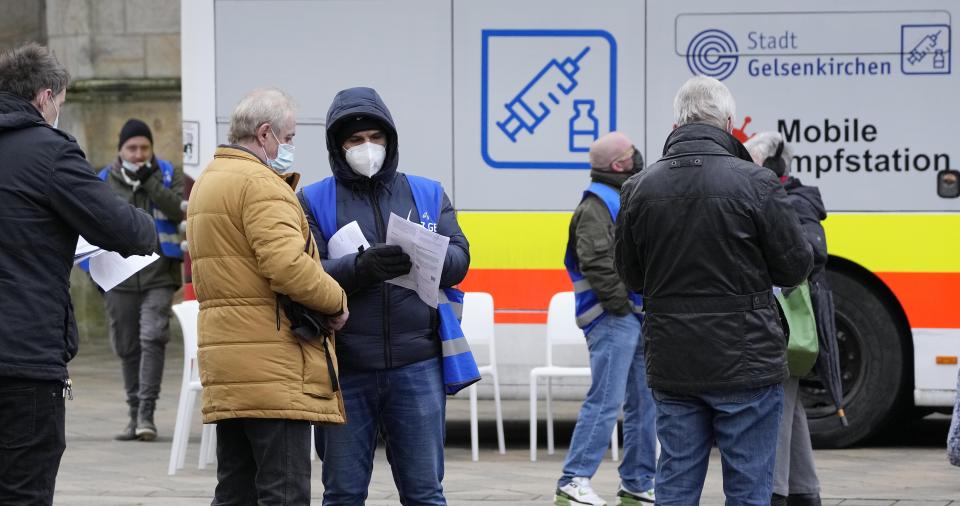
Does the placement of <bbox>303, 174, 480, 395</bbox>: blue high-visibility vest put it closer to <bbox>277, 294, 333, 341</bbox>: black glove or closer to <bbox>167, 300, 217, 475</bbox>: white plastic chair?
<bbox>277, 294, 333, 341</bbox>: black glove

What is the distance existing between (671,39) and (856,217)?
4.67ft

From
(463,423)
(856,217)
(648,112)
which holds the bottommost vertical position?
(463,423)

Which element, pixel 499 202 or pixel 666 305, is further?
pixel 499 202

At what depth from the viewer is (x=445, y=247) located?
4.99m

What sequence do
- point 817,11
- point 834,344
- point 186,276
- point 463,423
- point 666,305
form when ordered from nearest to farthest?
point 666,305
point 834,344
point 817,11
point 186,276
point 463,423

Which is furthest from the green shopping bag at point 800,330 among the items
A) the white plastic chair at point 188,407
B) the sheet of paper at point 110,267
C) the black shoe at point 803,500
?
the white plastic chair at point 188,407

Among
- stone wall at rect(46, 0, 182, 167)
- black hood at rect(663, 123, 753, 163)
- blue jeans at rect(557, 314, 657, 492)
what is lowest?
blue jeans at rect(557, 314, 657, 492)

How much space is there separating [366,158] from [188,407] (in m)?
3.87

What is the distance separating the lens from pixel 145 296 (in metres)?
9.70

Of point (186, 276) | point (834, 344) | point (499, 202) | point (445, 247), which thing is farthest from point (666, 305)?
point (186, 276)

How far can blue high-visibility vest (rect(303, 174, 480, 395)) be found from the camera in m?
5.12

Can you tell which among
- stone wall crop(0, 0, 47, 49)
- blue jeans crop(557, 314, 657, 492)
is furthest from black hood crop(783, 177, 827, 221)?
stone wall crop(0, 0, 47, 49)

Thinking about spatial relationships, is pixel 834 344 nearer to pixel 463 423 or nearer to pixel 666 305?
pixel 666 305

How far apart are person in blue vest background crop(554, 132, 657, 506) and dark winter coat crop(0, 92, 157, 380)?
3143 millimetres
